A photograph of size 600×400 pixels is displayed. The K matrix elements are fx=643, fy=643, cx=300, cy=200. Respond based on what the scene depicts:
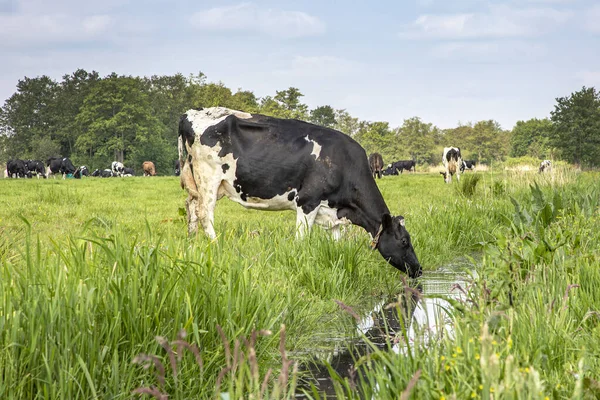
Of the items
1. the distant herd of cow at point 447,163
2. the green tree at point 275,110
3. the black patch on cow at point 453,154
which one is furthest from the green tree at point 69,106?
the black patch on cow at point 453,154

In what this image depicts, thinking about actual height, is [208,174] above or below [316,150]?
below

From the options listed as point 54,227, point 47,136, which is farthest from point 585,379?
point 47,136

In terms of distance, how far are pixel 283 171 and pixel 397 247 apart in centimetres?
210

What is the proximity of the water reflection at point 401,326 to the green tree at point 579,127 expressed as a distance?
7720cm

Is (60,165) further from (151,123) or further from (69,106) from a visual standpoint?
(69,106)

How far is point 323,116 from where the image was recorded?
448 ft

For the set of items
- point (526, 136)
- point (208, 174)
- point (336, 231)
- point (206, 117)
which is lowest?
point (336, 231)

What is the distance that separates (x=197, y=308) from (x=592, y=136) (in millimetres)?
81820

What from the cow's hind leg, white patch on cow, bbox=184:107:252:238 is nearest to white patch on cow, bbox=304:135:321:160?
white patch on cow, bbox=184:107:252:238

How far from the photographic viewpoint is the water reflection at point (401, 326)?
313 cm

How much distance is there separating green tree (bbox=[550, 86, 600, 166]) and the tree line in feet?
0.37

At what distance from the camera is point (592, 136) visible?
7719 cm

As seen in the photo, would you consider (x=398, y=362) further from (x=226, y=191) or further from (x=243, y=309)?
(x=226, y=191)

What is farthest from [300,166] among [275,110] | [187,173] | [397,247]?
[275,110]
